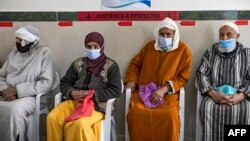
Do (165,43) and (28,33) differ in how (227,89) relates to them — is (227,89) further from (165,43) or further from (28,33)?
(28,33)

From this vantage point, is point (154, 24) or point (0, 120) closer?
point (0, 120)

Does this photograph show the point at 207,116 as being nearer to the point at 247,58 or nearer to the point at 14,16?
the point at 247,58

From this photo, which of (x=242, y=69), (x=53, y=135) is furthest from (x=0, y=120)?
(x=242, y=69)

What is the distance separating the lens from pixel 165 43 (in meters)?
3.15

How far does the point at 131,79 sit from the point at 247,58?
1.03 meters

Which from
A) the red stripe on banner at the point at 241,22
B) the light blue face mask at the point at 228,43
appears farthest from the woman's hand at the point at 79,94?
the red stripe on banner at the point at 241,22

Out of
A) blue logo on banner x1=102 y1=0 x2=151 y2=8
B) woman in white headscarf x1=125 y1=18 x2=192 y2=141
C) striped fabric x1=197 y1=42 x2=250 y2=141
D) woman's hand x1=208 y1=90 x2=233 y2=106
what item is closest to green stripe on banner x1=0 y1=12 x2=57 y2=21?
blue logo on banner x1=102 y1=0 x2=151 y2=8

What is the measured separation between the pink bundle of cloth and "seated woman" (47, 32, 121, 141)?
0.24m

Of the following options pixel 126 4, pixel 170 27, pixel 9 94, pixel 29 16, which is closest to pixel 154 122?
pixel 170 27

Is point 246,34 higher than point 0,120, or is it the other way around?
point 246,34

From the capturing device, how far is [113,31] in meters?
3.41

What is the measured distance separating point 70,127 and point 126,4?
4.24 feet

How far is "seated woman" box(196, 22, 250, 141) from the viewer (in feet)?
9.57

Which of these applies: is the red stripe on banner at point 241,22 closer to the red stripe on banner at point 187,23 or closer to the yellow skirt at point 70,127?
the red stripe on banner at point 187,23
